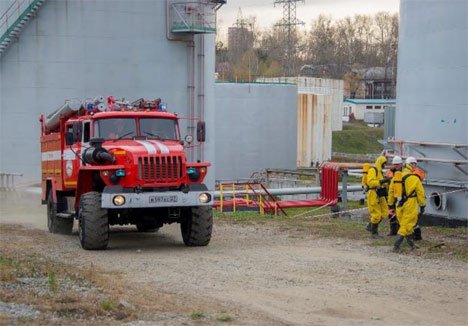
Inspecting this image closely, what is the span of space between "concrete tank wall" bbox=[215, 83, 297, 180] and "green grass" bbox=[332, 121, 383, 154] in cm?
2817

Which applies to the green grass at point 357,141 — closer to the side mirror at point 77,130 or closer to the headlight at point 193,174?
the side mirror at point 77,130

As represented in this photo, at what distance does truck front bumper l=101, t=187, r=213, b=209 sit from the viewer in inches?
527

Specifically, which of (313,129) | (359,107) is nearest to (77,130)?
(313,129)

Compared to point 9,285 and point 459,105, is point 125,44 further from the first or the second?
point 9,285

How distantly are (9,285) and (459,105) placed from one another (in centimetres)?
1297

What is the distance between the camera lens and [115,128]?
582 inches

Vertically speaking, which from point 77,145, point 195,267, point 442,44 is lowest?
point 195,267

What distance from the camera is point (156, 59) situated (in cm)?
2788

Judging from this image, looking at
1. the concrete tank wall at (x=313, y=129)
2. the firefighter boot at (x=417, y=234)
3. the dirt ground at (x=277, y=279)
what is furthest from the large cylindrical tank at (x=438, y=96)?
the concrete tank wall at (x=313, y=129)

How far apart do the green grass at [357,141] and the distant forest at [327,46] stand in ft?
91.2

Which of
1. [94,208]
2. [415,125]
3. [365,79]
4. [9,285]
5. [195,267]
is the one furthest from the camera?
Answer: [365,79]

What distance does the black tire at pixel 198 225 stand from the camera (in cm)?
1430

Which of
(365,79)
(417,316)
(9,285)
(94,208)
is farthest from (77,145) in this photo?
(365,79)

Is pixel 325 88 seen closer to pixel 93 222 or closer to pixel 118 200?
pixel 93 222
